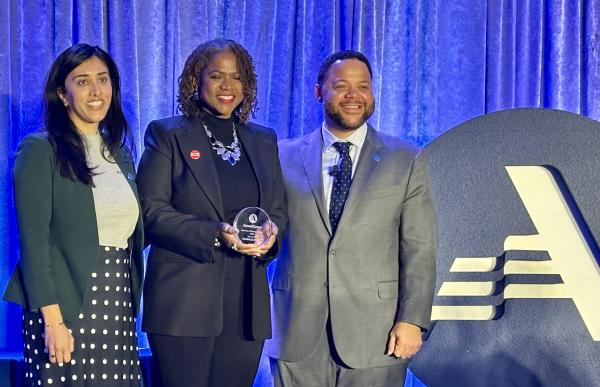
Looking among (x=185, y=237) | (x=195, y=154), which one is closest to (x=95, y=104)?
(x=195, y=154)

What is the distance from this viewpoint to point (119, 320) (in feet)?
8.22

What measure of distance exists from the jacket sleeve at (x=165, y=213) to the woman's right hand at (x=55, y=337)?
1.31 ft

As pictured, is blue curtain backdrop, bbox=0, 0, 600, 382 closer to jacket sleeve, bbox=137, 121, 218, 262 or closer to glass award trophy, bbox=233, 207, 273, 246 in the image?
jacket sleeve, bbox=137, 121, 218, 262

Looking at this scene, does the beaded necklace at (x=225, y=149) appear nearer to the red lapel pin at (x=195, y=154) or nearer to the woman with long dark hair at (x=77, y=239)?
the red lapel pin at (x=195, y=154)

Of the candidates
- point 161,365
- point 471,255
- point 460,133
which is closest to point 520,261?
point 471,255

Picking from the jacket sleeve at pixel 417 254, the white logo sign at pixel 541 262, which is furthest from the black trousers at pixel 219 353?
the white logo sign at pixel 541 262

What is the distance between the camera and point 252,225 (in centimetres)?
253

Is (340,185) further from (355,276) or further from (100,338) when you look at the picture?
(100,338)

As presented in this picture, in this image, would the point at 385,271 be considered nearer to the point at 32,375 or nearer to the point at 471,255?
the point at 471,255

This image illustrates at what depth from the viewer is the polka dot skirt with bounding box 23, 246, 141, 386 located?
239cm

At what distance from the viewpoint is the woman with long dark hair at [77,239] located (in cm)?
238

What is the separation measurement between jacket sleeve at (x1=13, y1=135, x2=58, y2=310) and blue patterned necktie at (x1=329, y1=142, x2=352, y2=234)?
0.94 metres

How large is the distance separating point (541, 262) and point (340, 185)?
1.08 metres

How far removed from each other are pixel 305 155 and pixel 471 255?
96 centimetres
